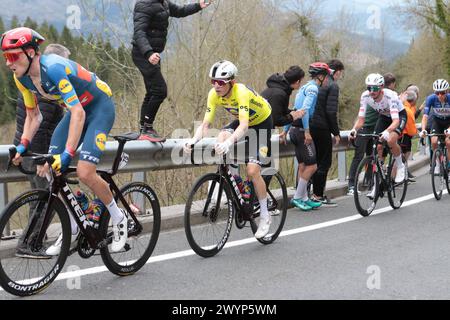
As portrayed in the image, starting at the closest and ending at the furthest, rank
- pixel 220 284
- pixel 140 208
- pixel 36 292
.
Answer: pixel 36 292 → pixel 220 284 → pixel 140 208

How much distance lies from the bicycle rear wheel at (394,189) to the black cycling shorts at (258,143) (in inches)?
126

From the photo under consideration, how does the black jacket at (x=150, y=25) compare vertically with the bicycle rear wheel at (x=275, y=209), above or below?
above

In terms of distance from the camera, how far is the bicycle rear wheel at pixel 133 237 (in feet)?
18.8

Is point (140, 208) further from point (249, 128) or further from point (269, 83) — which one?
point (269, 83)

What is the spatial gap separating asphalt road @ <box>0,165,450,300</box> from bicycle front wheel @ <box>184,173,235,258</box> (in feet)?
0.49

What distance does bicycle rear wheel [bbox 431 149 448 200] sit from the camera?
10969mm

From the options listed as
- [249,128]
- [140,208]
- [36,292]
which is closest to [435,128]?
[249,128]

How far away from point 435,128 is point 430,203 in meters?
2.45

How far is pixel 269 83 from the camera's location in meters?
9.53

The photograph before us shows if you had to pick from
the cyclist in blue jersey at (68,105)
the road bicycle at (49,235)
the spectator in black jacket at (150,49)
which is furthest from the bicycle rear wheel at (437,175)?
the cyclist in blue jersey at (68,105)

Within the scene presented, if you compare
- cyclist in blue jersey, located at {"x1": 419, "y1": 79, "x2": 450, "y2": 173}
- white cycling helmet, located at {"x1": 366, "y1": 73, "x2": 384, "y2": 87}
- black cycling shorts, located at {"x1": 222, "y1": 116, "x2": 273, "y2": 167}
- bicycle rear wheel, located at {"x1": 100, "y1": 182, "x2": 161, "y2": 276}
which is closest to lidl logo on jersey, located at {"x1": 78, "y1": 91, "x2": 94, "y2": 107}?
bicycle rear wheel, located at {"x1": 100, "y1": 182, "x2": 161, "y2": 276}

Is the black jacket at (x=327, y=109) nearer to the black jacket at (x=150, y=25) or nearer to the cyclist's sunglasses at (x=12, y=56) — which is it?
the black jacket at (x=150, y=25)

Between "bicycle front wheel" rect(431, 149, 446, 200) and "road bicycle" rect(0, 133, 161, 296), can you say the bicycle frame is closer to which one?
"bicycle front wheel" rect(431, 149, 446, 200)

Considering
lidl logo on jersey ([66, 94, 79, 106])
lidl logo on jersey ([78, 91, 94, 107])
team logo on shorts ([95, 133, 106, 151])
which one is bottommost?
team logo on shorts ([95, 133, 106, 151])
